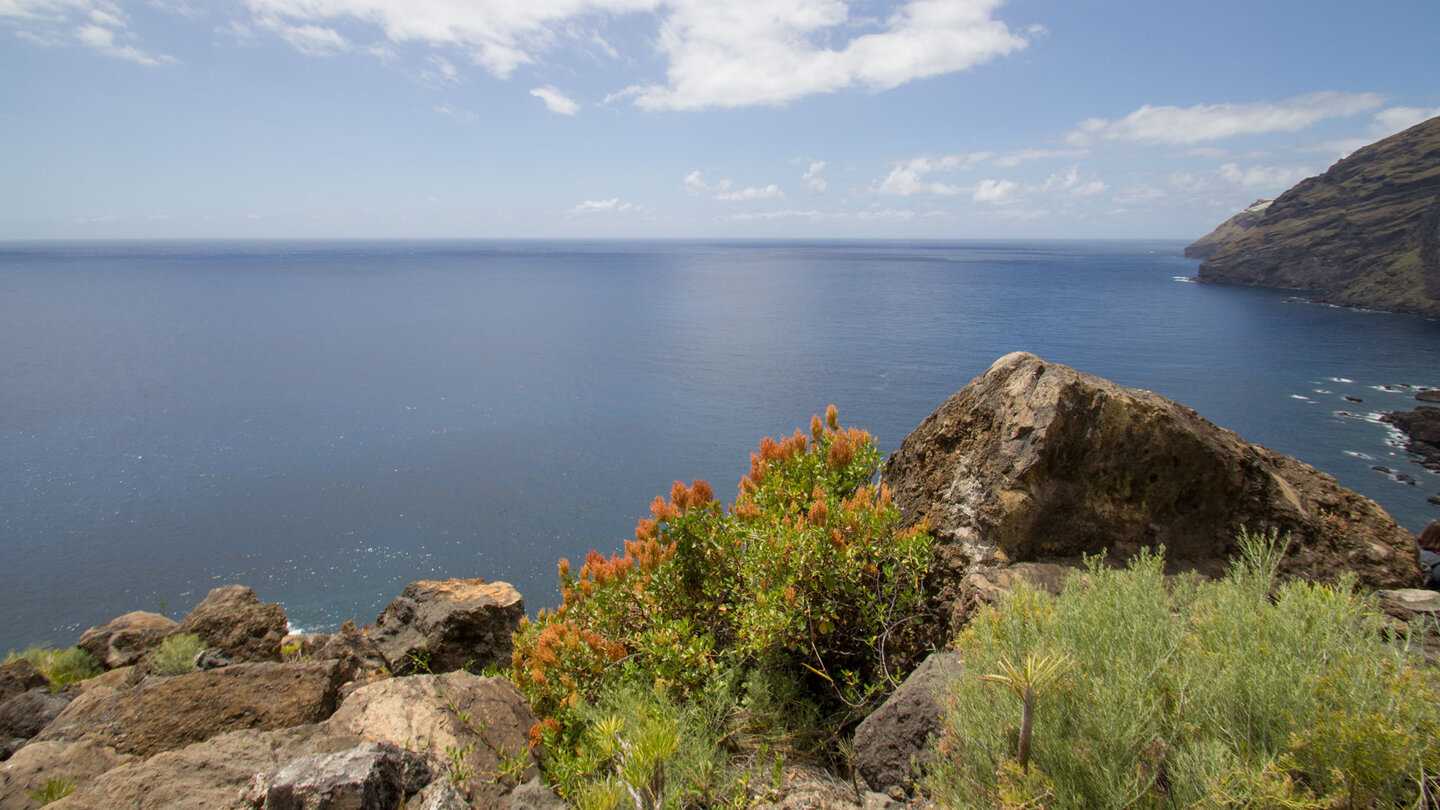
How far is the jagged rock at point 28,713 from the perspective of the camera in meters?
8.22

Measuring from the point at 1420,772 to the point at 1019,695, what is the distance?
137cm

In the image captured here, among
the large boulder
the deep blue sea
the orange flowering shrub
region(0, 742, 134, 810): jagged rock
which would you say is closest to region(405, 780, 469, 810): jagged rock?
the orange flowering shrub

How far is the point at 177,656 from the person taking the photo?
388 inches

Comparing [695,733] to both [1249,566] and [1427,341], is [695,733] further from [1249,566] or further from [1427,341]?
[1427,341]

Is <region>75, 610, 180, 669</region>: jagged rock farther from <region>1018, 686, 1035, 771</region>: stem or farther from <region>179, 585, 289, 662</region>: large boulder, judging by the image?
<region>1018, 686, 1035, 771</region>: stem

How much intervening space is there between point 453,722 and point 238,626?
8176 millimetres

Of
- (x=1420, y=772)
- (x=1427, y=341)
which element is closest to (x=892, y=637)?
(x=1420, y=772)

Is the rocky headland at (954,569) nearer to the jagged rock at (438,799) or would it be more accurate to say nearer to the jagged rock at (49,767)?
the jagged rock at (49,767)

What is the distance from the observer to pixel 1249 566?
576 cm

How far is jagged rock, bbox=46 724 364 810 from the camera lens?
392cm

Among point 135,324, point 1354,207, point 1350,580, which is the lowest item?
point 135,324

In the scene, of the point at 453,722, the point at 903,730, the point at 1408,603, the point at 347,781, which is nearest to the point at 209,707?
the point at 453,722

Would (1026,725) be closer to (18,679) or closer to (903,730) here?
(903,730)

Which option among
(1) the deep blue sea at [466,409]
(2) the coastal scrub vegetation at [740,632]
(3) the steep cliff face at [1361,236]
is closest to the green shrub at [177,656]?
(2) the coastal scrub vegetation at [740,632]
